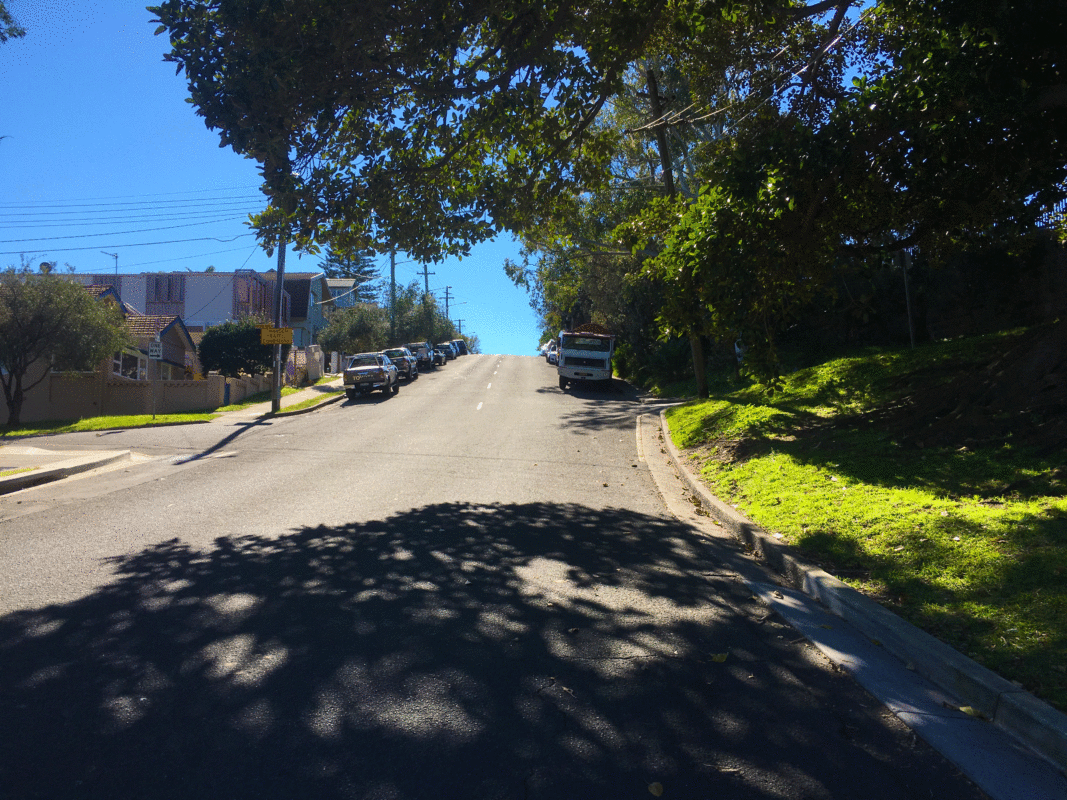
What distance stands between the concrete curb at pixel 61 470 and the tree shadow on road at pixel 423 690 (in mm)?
7065

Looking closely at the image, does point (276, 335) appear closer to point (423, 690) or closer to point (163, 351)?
point (163, 351)

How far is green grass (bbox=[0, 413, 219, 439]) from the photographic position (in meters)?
23.2

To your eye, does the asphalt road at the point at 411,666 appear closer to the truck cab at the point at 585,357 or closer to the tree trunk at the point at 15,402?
the tree trunk at the point at 15,402

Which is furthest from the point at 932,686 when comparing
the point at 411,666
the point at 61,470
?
the point at 61,470

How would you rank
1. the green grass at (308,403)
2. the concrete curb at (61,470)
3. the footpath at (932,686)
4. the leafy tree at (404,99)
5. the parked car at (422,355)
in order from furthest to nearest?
the parked car at (422,355) → the green grass at (308,403) → the concrete curb at (61,470) → the leafy tree at (404,99) → the footpath at (932,686)

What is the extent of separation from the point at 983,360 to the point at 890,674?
29.5 ft

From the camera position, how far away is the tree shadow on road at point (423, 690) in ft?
11.2

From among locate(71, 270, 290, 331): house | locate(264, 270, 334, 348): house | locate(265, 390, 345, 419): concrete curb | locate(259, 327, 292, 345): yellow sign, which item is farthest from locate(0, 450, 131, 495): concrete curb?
locate(264, 270, 334, 348): house

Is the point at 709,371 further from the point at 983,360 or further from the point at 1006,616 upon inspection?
the point at 1006,616

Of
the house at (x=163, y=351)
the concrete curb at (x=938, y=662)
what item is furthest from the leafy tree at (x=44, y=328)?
the concrete curb at (x=938, y=662)

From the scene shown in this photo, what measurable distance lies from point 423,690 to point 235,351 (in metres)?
38.3

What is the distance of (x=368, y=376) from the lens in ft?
103

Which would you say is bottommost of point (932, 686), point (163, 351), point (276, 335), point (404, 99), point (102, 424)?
point (102, 424)

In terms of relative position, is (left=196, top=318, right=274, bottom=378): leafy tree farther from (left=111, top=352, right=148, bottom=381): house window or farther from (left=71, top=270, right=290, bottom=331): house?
(left=71, top=270, right=290, bottom=331): house
